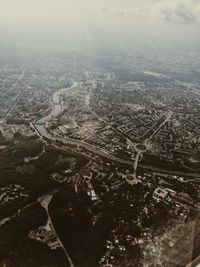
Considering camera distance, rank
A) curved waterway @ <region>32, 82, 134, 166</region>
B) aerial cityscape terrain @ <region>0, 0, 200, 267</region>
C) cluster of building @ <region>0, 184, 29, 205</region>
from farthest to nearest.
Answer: curved waterway @ <region>32, 82, 134, 166</region>, cluster of building @ <region>0, 184, 29, 205</region>, aerial cityscape terrain @ <region>0, 0, 200, 267</region>

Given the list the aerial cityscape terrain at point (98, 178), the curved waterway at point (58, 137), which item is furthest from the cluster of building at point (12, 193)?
the curved waterway at point (58, 137)

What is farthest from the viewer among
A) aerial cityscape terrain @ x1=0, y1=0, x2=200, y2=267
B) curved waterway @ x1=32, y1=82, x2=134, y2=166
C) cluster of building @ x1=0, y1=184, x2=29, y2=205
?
curved waterway @ x1=32, y1=82, x2=134, y2=166

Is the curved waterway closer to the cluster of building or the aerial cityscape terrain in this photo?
the aerial cityscape terrain

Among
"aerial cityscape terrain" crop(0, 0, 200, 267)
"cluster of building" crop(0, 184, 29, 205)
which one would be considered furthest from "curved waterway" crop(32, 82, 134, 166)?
"cluster of building" crop(0, 184, 29, 205)

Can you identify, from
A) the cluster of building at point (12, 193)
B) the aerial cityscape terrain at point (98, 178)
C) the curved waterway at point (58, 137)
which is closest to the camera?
the aerial cityscape terrain at point (98, 178)

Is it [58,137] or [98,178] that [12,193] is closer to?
[98,178]

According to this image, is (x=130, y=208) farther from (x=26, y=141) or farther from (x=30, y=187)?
(x=26, y=141)

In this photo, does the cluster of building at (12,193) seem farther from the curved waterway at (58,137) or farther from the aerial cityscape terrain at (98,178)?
the curved waterway at (58,137)

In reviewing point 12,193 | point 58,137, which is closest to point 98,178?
point 12,193

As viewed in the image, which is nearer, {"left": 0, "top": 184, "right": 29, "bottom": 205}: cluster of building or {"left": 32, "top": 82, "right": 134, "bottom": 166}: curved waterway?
{"left": 0, "top": 184, "right": 29, "bottom": 205}: cluster of building
